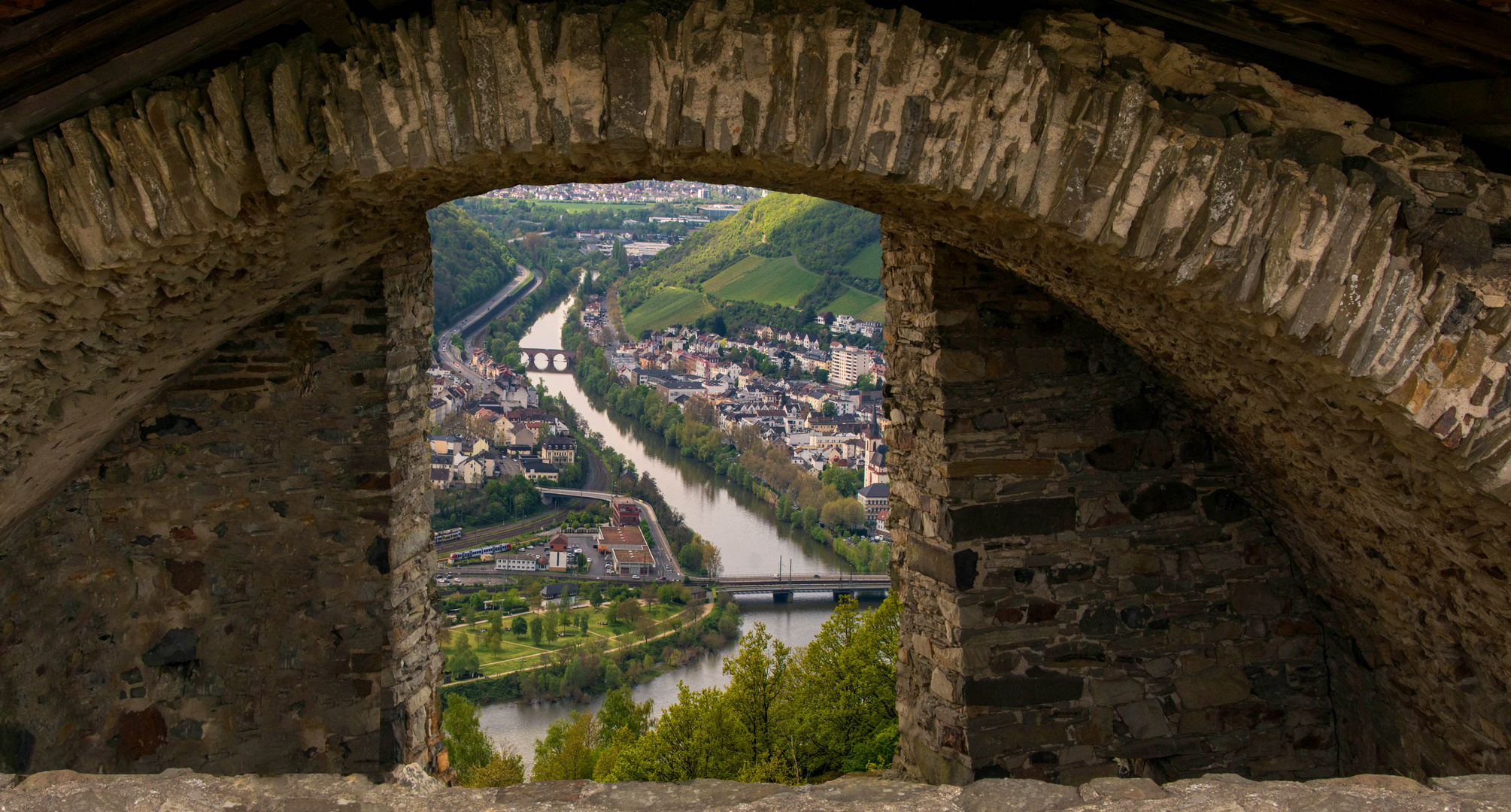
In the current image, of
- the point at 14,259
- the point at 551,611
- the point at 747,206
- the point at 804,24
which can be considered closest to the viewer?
the point at 14,259

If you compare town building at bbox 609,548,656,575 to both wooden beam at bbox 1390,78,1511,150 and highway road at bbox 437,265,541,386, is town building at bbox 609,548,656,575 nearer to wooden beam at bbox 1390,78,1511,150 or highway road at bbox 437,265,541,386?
highway road at bbox 437,265,541,386

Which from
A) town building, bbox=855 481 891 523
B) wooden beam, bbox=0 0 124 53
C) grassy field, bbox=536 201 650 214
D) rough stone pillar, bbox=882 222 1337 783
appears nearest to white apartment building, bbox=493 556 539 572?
town building, bbox=855 481 891 523

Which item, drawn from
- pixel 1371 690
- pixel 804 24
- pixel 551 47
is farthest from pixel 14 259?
pixel 1371 690

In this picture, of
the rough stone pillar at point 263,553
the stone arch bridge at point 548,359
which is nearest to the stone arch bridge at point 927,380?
the rough stone pillar at point 263,553

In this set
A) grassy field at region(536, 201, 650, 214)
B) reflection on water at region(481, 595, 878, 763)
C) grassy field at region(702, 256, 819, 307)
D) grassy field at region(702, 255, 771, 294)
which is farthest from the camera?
grassy field at region(536, 201, 650, 214)

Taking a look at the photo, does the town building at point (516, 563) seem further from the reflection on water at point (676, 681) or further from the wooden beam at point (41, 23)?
the wooden beam at point (41, 23)

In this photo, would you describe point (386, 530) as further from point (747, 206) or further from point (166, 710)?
point (747, 206)
